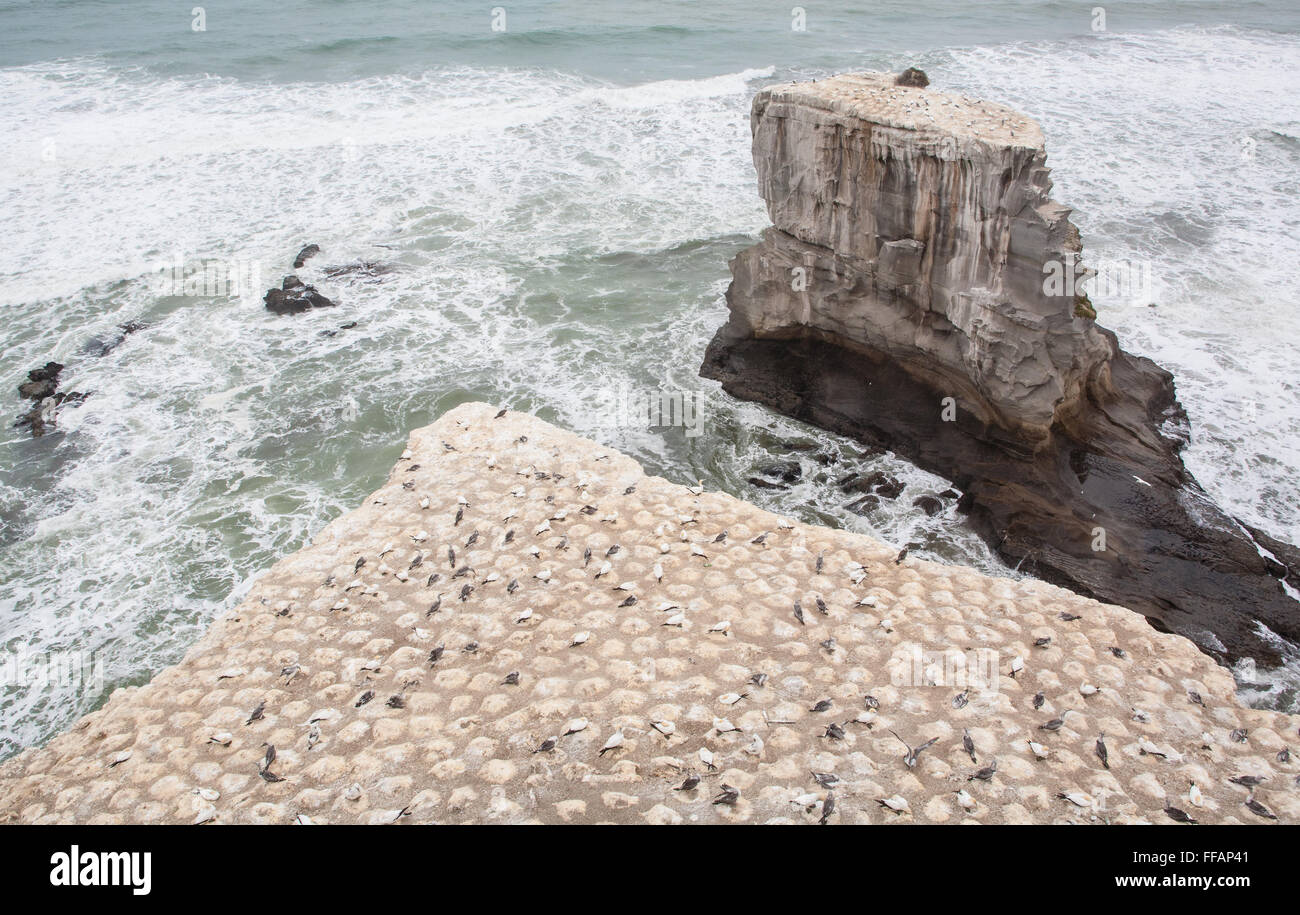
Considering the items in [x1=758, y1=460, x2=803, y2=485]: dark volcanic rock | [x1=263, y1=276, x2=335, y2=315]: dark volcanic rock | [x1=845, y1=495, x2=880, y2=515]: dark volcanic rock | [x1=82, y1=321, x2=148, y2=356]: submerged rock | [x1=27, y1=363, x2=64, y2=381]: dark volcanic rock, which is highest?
[x1=263, y1=276, x2=335, y2=315]: dark volcanic rock

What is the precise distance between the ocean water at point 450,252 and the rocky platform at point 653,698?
12.0 ft

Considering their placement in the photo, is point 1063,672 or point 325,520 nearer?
point 1063,672

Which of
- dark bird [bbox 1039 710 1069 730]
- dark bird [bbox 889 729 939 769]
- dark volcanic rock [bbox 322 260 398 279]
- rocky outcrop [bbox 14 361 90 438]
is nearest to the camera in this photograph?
dark bird [bbox 889 729 939 769]

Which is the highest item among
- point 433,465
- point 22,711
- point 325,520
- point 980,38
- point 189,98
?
point 980,38

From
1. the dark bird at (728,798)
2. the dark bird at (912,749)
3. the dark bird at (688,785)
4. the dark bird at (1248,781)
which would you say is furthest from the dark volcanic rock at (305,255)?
the dark bird at (1248,781)

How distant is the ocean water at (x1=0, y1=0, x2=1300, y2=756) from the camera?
14.8 metres

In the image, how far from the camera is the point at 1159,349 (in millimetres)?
18547

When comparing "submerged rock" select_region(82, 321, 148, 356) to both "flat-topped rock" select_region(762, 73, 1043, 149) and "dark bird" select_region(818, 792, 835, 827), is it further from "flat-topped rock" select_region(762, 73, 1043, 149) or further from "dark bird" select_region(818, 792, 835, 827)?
"dark bird" select_region(818, 792, 835, 827)

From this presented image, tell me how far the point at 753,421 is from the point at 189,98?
1173 inches

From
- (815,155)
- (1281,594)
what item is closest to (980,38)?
(815,155)

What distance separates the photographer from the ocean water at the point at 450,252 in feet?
48.4

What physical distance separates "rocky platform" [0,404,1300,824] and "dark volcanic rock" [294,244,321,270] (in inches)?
545

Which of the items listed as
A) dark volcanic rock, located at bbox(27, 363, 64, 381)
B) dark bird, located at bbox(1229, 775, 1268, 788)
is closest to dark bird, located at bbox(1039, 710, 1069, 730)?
dark bird, located at bbox(1229, 775, 1268, 788)

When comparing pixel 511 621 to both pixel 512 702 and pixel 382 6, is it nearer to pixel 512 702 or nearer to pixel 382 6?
pixel 512 702
